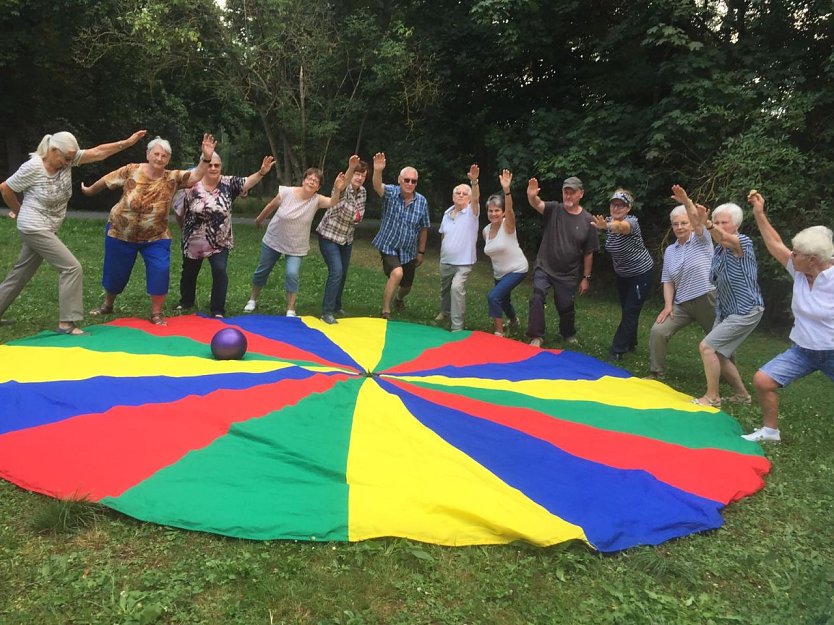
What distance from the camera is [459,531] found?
3.18 meters

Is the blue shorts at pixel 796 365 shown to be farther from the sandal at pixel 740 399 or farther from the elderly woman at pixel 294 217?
the elderly woman at pixel 294 217

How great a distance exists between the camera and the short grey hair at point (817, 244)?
4.28 meters

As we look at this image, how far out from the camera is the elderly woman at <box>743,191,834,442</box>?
4.34 m

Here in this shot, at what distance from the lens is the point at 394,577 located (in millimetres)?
2832

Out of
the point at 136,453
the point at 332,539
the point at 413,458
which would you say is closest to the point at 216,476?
the point at 136,453

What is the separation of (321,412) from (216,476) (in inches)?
42.1

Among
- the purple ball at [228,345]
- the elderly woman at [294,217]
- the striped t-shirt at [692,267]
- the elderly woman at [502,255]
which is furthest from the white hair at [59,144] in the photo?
the striped t-shirt at [692,267]

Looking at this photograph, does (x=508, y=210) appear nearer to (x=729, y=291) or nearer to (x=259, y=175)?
(x=729, y=291)

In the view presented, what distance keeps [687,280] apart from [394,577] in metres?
4.42

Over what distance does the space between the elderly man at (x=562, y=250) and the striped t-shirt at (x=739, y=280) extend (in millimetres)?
1725

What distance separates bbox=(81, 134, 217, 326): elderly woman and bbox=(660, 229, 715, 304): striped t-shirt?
466 centimetres

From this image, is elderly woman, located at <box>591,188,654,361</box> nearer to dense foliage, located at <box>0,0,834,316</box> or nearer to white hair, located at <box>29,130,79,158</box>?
dense foliage, located at <box>0,0,834,316</box>

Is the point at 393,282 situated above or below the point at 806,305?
below

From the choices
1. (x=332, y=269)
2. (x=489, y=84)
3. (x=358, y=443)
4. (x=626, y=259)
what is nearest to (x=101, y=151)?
(x=332, y=269)
